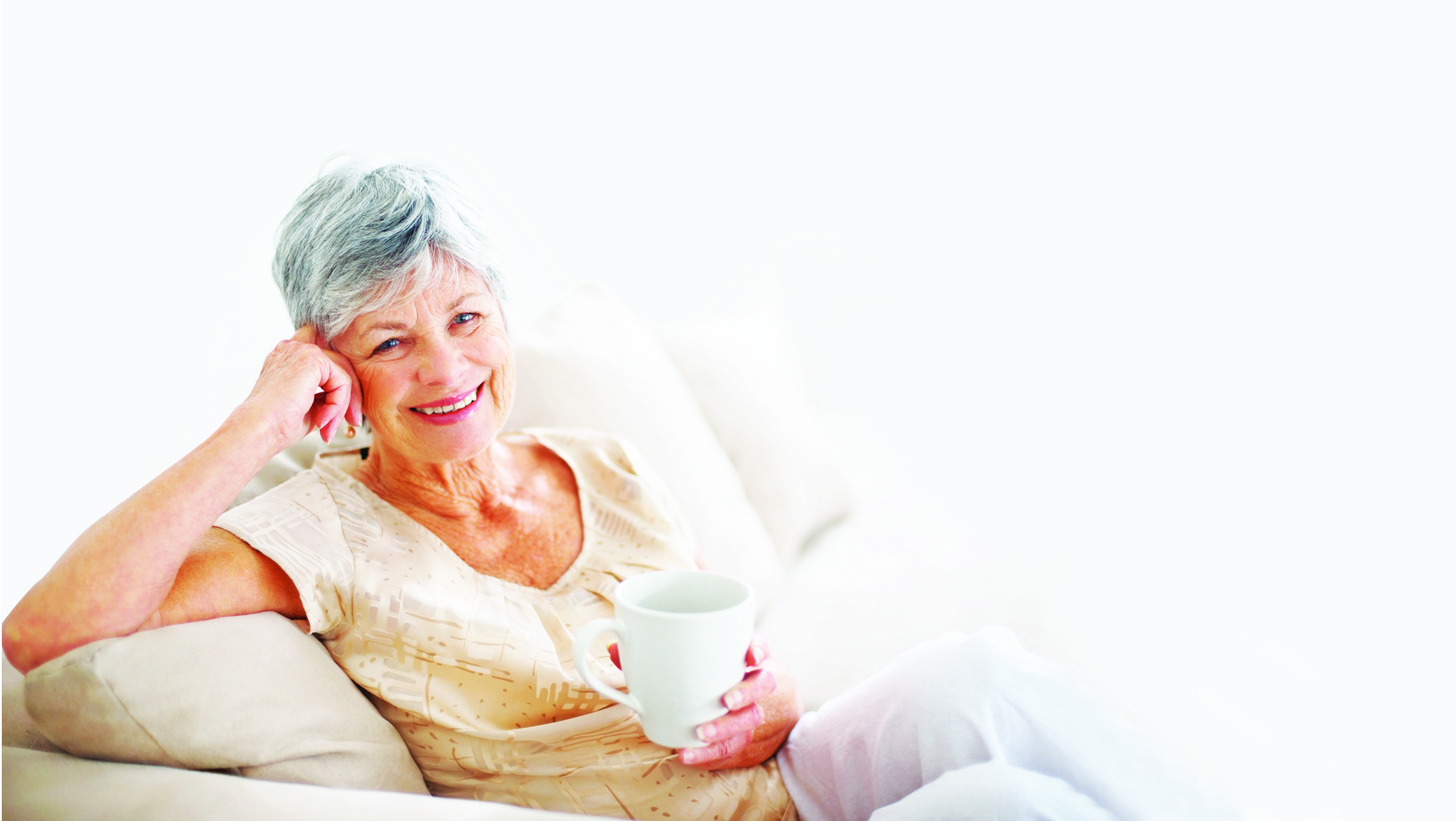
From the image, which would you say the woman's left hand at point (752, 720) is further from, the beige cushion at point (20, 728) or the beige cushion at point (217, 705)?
the beige cushion at point (20, 728)

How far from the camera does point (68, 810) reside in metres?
0.73

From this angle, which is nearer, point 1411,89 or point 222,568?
point 222,568

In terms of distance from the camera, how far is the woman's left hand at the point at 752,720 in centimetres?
83

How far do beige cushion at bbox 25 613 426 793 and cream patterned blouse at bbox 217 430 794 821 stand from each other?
49 mm

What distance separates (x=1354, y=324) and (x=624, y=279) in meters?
1.56

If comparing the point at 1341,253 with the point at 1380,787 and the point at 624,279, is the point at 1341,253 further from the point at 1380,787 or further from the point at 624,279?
the point at 624,279

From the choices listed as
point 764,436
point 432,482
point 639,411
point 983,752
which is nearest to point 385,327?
point 432,482

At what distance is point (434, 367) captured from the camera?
3.16 feet

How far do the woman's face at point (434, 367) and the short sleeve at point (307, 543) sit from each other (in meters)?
0.11

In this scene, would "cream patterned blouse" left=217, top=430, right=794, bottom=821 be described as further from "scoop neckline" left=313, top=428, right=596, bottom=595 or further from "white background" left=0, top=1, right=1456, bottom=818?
"white background" left=0, top=1, right=1456, bottom=818

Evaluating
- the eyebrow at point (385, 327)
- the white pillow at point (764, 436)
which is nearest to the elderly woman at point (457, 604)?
the eyebrow at point (385, 327)

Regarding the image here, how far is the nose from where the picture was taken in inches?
38.0

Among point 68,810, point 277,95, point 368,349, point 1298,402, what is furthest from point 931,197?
point 68,810

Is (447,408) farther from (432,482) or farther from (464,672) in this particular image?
(464,672)
